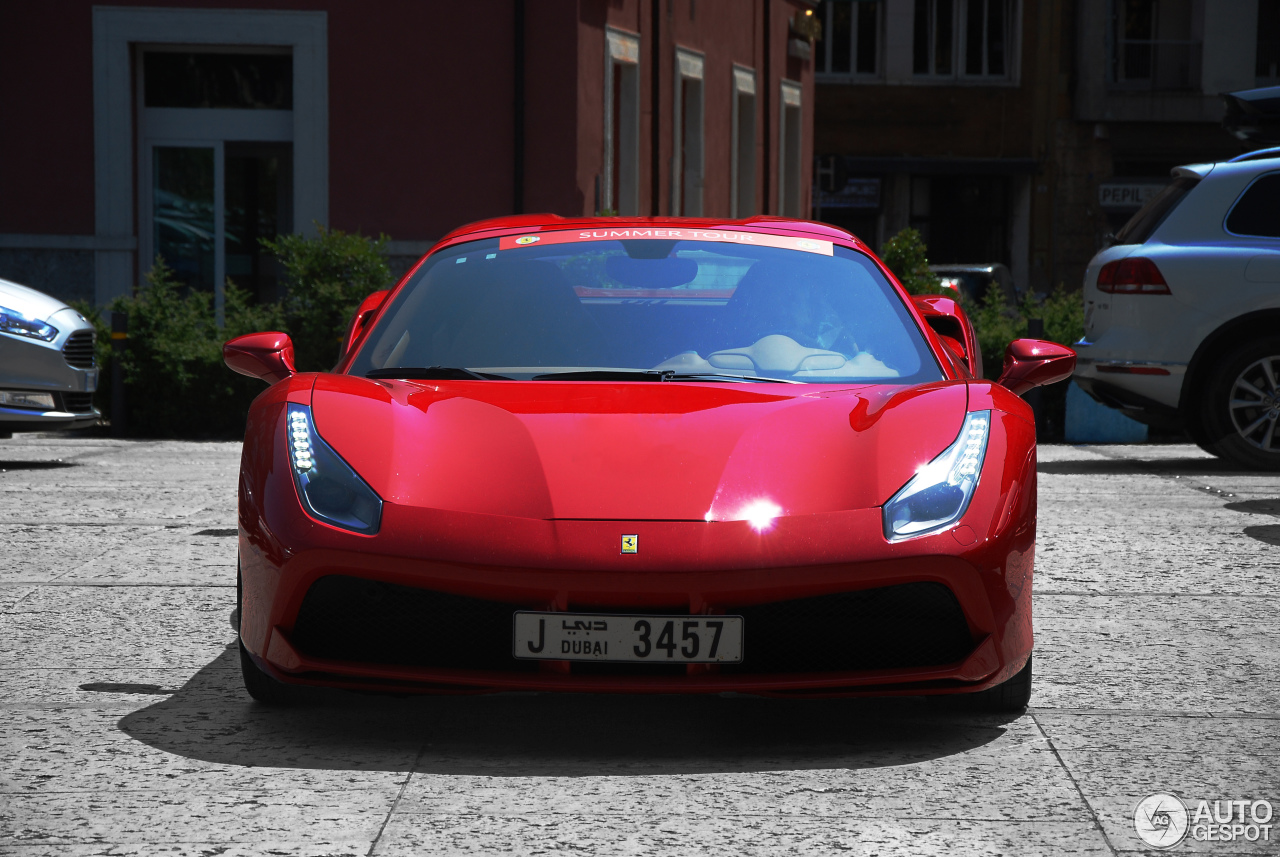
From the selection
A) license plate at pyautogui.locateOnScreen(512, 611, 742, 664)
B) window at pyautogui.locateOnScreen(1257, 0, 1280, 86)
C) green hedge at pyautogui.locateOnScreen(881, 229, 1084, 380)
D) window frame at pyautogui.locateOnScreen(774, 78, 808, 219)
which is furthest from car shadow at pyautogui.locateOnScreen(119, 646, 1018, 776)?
window at pyautogui.locateOnScreen(1257, 0, 1280, 86)

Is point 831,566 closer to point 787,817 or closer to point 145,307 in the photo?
point 787,817

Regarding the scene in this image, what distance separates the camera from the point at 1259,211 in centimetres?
1007

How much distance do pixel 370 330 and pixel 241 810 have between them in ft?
5.88

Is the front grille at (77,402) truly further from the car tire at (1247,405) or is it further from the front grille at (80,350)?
the car tire at (1247,405)

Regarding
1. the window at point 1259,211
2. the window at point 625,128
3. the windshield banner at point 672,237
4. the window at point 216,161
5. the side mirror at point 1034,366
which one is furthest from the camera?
the window at point 625,128

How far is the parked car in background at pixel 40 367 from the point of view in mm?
9953

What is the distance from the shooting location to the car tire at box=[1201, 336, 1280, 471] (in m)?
Result: 9.98

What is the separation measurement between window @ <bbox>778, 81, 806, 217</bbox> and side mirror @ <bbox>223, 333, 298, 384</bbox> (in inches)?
825

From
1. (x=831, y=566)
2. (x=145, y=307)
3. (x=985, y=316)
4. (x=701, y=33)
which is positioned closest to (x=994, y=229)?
(x=701, y=33)

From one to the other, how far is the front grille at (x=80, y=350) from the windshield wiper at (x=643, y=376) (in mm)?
6621

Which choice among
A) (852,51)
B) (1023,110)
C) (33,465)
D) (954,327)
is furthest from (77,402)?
(1023,110)

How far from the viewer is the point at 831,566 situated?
3510mm

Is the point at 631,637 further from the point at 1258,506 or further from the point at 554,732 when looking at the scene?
the point at 1258,506

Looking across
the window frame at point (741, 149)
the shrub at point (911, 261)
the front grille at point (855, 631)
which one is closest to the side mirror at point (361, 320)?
the front grille at point (855, 631)
